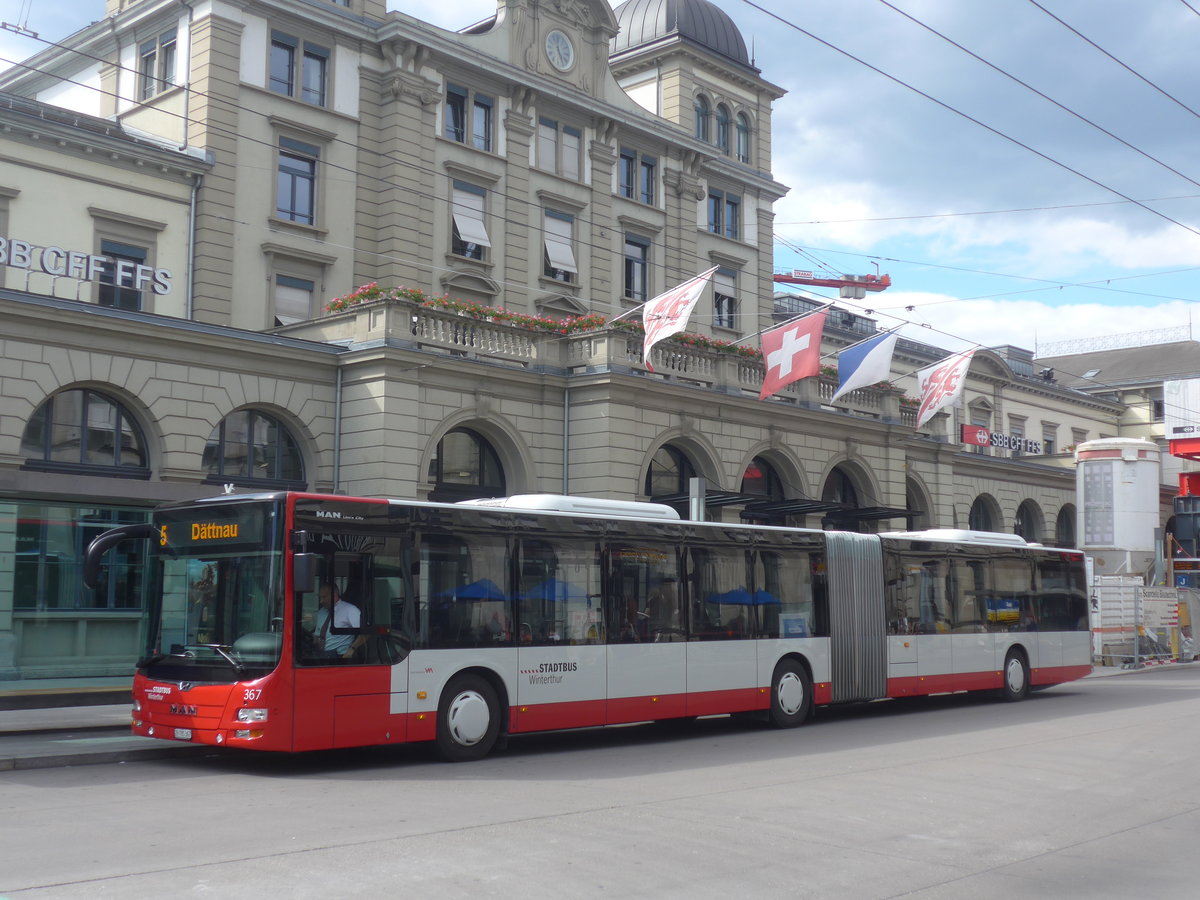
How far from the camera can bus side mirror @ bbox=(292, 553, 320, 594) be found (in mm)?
12969

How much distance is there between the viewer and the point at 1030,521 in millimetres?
53031

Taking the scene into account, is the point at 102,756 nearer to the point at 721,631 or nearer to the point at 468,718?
the point at 468,718

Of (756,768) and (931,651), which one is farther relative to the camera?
(931,651)

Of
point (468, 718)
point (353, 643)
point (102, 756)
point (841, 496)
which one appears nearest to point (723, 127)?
point (841, 496)

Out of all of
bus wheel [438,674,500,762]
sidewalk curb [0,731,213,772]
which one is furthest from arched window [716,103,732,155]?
sidewalk curb [0,731,213,772]

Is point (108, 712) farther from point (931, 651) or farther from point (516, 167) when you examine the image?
point (516, 167)

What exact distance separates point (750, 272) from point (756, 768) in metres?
31.8

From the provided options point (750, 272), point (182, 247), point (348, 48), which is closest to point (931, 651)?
point (182, 247)

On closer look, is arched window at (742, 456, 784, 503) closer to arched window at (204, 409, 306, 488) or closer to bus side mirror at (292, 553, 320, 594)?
arched window at (204, 409, 306, 488)

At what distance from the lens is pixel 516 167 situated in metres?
35.7

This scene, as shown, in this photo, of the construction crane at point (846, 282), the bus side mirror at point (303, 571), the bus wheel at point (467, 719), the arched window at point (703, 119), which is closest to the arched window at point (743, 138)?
the arched window at point (703, 119)

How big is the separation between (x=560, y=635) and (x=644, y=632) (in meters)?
1.54

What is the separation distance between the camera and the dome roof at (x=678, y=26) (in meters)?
43.6

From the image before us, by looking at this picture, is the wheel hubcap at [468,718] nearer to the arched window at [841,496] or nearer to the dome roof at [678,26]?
the arched window at [841,496]
